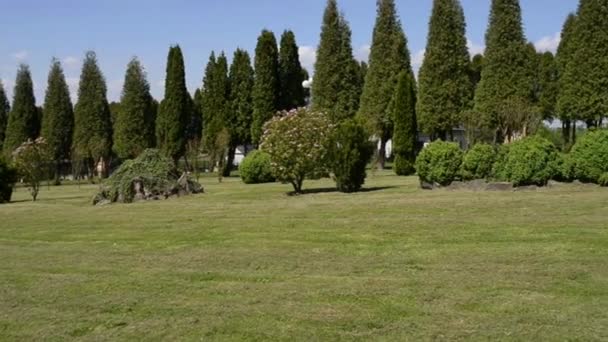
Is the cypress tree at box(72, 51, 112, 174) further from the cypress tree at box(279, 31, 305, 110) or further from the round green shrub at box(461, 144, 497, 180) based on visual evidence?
the round green shrub at box(461, 144, 497, 180)

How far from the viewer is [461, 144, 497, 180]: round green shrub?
1695 cm

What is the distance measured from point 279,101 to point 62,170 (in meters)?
Result: 20.5

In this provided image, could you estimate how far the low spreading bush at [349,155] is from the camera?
61.5 feet

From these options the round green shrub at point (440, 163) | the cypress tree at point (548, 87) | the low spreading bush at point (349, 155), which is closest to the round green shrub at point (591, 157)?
the round green shrub at point (440, 163)

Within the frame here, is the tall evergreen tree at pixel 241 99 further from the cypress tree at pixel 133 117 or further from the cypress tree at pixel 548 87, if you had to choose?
the cypress tree at pixel 548 87

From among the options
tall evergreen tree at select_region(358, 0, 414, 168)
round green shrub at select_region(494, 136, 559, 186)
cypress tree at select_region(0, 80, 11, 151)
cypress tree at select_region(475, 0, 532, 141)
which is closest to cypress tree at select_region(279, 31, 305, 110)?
tall evergreen tree at select_region(358, 0, 414, 168)

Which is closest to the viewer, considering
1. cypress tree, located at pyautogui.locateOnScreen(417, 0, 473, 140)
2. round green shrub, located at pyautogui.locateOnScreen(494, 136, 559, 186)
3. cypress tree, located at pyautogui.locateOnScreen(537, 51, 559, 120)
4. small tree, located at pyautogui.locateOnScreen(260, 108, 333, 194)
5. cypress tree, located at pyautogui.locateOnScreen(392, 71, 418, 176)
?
round green shrub, located at pyautogui.locateOnScreen(494, 136, 559, 186)

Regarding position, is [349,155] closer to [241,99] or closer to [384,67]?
[384,67]

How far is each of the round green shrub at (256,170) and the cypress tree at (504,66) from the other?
1335cm

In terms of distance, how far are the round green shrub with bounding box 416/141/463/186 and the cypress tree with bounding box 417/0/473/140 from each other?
19.6 m

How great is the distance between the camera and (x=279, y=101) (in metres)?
43.8

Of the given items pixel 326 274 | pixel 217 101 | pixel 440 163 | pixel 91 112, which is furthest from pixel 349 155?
pixel 91 112

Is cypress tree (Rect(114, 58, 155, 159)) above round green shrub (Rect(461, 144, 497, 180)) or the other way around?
above

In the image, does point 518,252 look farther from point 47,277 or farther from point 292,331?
point 47,277
